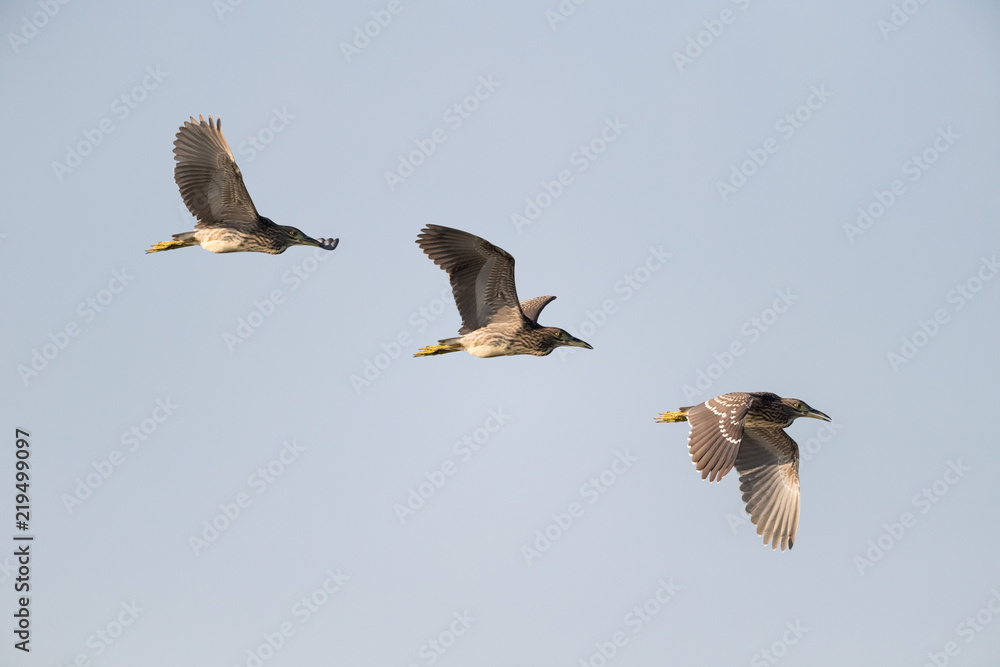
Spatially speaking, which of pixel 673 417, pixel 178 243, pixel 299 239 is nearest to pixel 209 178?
pixel 178 243

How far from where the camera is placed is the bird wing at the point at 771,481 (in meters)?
18.5

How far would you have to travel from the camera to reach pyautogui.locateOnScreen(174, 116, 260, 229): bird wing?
19.9 meters

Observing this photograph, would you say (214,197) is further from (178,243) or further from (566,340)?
(566,340)

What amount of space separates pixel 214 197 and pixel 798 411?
9.38 m

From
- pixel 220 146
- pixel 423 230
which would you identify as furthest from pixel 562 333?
pixel 220 146

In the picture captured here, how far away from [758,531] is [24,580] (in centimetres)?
1422

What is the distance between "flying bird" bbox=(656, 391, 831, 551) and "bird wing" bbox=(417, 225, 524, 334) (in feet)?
9.46

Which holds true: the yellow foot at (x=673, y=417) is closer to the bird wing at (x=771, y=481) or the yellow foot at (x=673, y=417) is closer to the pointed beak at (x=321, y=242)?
the bird wing at (x=771, y=481)

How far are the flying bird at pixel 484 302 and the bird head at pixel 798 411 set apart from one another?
300 cm

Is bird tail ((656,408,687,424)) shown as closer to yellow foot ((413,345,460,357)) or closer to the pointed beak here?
yellow foot ((413,345,460,357))

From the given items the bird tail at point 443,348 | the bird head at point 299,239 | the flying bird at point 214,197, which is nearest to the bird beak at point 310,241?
the bird head at point 299,239

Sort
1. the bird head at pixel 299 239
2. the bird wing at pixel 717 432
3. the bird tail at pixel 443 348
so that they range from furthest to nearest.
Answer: the bird head at pixel 299 239 → the bird tail at pixel 443 348 → the bird wing at pixel 717 432

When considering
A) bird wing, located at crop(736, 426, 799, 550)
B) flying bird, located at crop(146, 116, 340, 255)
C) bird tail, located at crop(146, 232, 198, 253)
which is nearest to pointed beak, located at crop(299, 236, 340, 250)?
flying bird, located at crop(146, 116, 340, 255)

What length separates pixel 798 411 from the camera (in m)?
19.1
